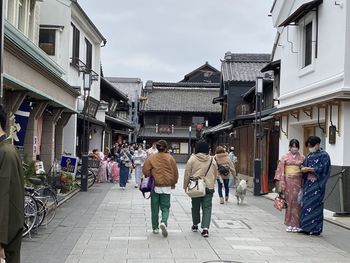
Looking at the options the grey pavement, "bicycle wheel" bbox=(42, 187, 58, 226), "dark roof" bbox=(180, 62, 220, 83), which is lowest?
the grey pavement

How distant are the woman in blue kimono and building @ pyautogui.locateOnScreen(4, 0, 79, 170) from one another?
6445mm

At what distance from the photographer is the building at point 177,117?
5809 cm

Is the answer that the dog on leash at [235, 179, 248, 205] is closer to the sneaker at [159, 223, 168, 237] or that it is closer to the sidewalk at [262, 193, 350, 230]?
the sidewalk at [262, 193, 350, 230]

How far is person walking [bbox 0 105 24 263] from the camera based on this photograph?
14.1ft

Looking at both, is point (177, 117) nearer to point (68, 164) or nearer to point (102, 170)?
point (102, 170)

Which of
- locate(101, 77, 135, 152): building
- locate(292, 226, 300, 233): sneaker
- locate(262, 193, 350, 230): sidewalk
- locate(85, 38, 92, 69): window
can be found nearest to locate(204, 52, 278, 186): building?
locate(262, 193, 350, 230): sidewalk

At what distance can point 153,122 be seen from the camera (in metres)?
59.8

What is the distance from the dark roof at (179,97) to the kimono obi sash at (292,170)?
47344mm

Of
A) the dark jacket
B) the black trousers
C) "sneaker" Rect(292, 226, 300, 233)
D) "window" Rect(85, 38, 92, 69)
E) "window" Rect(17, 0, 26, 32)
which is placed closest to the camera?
the dark jacket

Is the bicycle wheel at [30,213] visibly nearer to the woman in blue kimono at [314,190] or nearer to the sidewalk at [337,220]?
the woman in blue kimono at [314,190]

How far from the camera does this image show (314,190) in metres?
10.5

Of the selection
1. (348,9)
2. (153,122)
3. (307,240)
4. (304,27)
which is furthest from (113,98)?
A: (307,240)

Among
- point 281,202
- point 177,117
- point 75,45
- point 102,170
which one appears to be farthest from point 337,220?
point 177,117

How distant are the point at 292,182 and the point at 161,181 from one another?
2.94m
